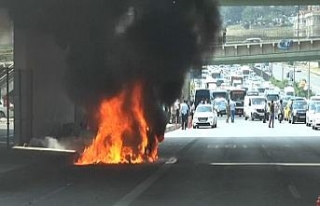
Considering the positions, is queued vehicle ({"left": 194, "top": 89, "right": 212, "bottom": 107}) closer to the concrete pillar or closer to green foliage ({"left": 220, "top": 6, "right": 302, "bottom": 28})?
green foliage ({"left": 220, "top": 6, "right": 302, "bottom": 28})

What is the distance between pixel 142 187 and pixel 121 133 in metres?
4.77

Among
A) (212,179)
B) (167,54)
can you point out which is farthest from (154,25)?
(212,179)

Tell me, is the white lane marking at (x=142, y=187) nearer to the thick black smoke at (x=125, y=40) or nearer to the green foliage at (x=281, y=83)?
the thick black smoke at (x=125, y=40)

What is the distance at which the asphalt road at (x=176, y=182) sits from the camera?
→ 433 inches

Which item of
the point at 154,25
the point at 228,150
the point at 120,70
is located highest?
the point at 154,25

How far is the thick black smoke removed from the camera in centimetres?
1706

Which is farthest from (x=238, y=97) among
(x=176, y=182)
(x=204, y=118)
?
(x=176, y=182)

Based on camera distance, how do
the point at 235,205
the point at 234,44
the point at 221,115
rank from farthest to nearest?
the point at 221,115, the point at 234,44, the point at 235,205

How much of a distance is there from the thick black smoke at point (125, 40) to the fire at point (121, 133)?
0.29m

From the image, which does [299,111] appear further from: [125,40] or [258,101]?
[125,40]

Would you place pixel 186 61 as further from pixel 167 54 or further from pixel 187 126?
pixel 187 126

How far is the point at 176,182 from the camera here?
44.6ft

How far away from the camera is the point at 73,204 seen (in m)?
10.5

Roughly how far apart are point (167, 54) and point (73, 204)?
27.5 feet
